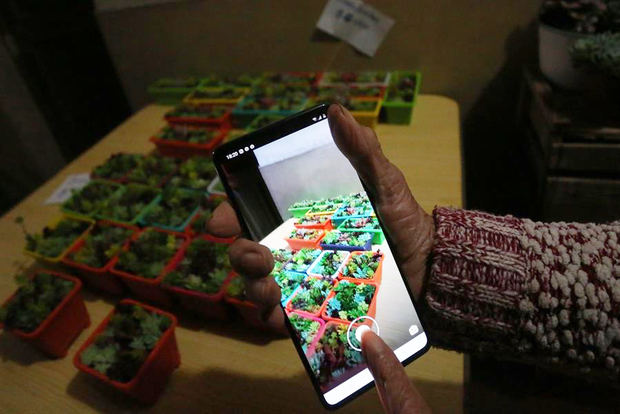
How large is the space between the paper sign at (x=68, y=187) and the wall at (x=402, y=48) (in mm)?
597

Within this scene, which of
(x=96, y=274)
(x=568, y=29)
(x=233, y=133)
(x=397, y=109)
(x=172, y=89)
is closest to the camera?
(x=96, y=274)

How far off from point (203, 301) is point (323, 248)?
287mm

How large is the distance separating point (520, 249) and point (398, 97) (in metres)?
0.70

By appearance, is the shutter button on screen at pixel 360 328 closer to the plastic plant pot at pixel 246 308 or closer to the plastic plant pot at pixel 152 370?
the plastic plant pot at pixel 246 308

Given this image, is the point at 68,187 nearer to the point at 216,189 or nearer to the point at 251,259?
the point at 216,189

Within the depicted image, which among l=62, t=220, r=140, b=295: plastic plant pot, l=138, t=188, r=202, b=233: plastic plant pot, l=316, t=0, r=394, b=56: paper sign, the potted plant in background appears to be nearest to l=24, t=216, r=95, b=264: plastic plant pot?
l=62, t=220, r=140, b=295: plastic plant pot

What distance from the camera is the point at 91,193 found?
0.98 m

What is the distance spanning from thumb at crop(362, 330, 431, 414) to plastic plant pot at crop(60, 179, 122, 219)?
2.47ft

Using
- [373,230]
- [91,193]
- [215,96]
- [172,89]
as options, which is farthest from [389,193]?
[172,89]

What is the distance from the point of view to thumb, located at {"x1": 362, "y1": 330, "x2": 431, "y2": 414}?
39 centimetres

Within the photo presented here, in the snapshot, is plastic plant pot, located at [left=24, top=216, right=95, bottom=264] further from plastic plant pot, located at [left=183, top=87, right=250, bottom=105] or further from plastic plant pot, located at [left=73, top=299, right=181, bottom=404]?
plastic plant pot, located at [left=183, top=87, right=250, bottom=105]

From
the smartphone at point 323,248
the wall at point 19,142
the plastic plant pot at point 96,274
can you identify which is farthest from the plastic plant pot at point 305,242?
the wall at point 19,142

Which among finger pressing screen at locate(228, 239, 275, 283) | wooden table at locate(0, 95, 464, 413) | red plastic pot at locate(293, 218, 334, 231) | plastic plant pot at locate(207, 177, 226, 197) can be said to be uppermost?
finger pressing screen at locate(228, 239, 275, 283)

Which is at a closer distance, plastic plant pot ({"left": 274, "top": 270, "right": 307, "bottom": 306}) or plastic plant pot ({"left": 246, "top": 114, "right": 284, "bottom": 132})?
plastic plant pot ({"left": 274, "top": 270, "right": 307, "bottom": 306})
